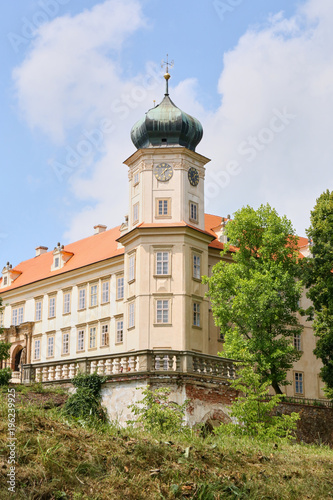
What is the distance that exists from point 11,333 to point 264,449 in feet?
153

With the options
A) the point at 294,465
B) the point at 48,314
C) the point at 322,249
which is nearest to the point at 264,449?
the point at 294,465

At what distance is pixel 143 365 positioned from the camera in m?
24.2

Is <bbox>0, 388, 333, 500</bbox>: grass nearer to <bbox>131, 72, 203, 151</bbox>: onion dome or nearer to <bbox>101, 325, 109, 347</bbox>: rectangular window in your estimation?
<bbox>131, 72, 203, 151</bbox>: onion dome

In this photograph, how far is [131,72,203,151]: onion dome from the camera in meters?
46.1

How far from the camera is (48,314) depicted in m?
58.2

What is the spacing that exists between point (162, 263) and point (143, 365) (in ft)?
68.3

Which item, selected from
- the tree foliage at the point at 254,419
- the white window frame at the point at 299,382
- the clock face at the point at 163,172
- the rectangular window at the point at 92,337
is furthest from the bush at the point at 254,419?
the rectangular window at the point at 92,337

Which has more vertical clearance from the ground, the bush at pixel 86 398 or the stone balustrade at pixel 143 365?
the stone balustrade at pixel 143 365

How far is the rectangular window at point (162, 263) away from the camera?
4466cm

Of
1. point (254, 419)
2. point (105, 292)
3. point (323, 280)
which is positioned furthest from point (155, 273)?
point (254, 419)

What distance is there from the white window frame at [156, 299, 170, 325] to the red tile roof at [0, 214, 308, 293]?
5970 mm

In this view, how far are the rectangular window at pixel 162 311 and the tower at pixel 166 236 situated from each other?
0.19ft

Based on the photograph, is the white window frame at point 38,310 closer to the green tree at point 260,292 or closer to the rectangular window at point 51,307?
the rectangular window at point 51,307

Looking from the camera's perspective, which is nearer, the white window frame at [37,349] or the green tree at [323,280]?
the green tree at [323,280]
